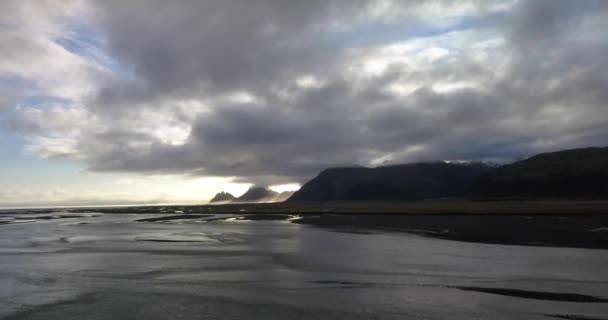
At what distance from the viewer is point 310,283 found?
52.6 feet

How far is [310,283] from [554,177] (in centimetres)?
15920

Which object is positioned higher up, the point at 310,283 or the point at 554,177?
the point at 554,177

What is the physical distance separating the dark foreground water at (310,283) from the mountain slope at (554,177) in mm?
123551

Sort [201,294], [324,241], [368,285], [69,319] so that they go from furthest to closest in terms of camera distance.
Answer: [324,241], [368,285], [201,294], [69,319]

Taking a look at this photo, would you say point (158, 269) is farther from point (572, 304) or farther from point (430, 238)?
point (430, 238)

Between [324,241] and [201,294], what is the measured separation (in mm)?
16952

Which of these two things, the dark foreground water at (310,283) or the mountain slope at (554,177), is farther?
the mountain slope at (554,177)

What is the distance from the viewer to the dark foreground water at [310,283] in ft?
40.3

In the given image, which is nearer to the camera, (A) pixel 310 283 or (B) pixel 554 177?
(A) pixel 310 283

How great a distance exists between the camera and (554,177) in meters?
148

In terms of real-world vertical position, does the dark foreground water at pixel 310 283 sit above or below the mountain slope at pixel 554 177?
below

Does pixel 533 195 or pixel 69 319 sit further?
pixel 533 195

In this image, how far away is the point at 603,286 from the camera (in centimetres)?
1477

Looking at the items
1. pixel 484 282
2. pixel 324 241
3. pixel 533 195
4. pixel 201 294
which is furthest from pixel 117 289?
pixel 533 195
